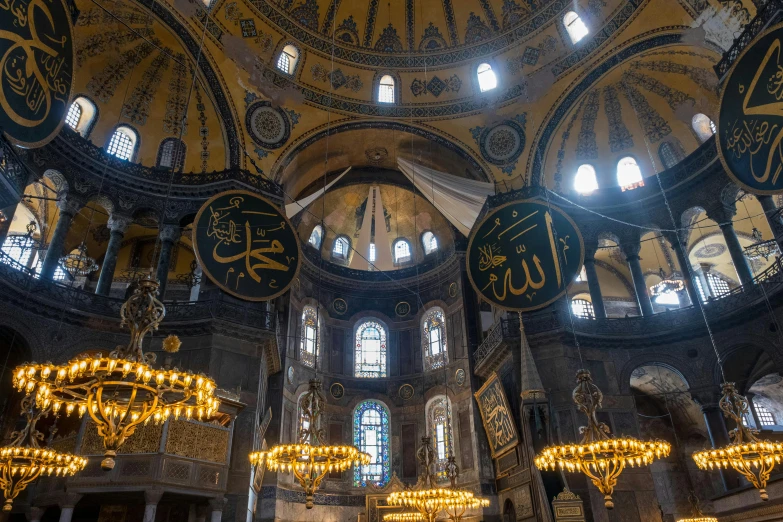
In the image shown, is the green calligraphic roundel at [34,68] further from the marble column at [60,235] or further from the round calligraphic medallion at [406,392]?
the round calligraphic medallion at [406,392]

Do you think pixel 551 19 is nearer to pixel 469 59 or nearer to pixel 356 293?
pixel 469 59

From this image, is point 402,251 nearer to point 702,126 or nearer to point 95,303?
point 702,126

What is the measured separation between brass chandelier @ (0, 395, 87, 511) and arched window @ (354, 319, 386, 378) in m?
9.64

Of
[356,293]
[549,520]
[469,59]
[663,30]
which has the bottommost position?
[549,520]

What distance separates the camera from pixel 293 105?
1563 centimetres

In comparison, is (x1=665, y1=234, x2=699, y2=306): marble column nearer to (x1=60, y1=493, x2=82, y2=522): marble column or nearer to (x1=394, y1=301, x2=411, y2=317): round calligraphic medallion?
(x1=394, y1=301, x2=411, y2=317): round calligraphic medallion

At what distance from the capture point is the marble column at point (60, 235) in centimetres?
1146

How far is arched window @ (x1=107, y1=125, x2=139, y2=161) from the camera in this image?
1350 cm

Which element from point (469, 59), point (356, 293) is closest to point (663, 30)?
point (469, 59)

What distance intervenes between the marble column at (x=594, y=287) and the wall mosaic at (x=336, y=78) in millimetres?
8330

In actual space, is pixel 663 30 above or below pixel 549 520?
above

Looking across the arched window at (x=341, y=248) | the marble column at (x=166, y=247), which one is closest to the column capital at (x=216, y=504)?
the marble column at (x=166, y=247)

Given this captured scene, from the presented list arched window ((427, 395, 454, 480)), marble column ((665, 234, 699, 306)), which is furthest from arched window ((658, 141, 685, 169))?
arched window ((427, 395, 454, 480))

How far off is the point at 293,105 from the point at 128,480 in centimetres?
1063
